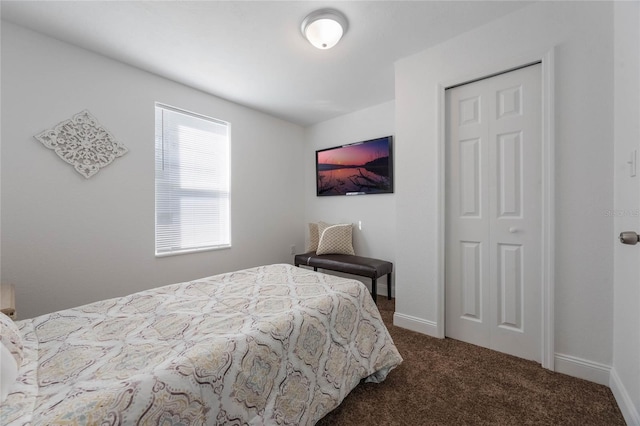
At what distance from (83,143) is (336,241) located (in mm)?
2722

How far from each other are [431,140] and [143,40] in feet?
8.21

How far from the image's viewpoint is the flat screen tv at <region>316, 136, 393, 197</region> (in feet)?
10.7

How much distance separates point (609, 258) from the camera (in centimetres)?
152

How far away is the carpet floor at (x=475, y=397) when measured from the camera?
4.30 feet

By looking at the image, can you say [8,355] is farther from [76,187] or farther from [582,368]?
[582,368]

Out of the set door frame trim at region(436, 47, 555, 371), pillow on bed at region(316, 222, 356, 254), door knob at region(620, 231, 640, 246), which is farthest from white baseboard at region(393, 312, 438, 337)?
door knob at region(620, 231, 640, 246)

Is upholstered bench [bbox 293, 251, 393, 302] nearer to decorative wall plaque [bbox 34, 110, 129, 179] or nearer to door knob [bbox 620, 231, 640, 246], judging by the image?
door knob [bbox 620, 231, 640, 246]

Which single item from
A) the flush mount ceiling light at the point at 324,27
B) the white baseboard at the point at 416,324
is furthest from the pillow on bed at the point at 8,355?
the white baseboard at the point at 416,324

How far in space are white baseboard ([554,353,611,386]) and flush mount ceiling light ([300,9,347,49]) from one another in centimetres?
268

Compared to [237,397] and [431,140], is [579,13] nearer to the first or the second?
[431,140]

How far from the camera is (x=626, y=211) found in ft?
4.38

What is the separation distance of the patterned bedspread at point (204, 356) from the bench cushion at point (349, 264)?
114 cm

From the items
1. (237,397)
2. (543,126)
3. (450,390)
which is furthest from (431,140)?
(237,397)

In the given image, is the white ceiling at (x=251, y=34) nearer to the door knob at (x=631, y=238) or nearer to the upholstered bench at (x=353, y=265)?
the door knob at (x=631, y=238)
